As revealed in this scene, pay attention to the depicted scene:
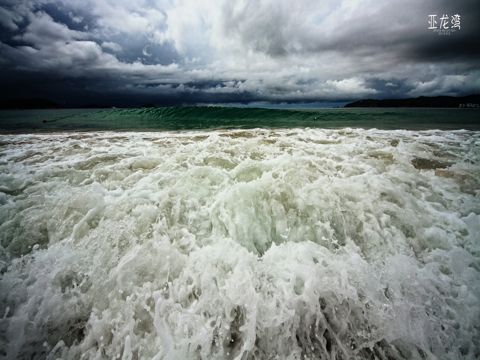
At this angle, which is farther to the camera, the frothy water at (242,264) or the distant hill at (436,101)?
the distant hill at (436,101)

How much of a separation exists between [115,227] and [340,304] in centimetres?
359

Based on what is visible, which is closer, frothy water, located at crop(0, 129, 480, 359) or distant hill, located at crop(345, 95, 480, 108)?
frothy water, located at crop(0, 129, 480, 359)

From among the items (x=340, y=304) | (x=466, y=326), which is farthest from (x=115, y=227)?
(x=466, y=326)

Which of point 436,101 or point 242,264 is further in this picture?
point 436,101

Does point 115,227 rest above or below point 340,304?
above

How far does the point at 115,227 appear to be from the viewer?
419cm

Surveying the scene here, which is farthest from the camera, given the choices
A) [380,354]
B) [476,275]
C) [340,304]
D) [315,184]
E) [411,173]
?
[411,173]

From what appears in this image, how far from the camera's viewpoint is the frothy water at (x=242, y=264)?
2.88 m

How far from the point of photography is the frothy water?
288 centimetres

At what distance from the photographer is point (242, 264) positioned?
363 cm

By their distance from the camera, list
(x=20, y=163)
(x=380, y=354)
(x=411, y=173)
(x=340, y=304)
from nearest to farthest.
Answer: (x=380, y=354), (x=340, y=304), (x=411, y=173), (x=20, y=163)

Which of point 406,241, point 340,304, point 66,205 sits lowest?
point 340,304

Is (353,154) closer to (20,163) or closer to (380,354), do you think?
(380,354)

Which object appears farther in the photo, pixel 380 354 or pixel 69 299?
pixel 69 299
